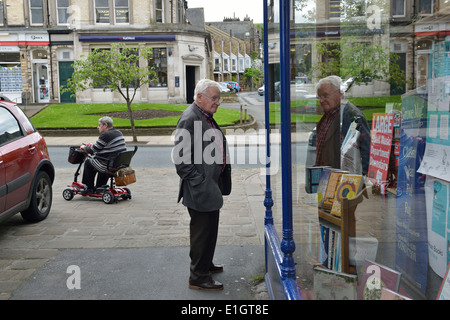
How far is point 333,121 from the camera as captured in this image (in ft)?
11.0

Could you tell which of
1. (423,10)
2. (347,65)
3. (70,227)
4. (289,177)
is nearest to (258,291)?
(289,177)

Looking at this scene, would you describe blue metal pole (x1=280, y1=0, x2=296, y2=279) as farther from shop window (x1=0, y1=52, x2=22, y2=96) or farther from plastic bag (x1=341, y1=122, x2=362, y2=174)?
shop window (x1=0, y1=52, x2=22, y2=96)

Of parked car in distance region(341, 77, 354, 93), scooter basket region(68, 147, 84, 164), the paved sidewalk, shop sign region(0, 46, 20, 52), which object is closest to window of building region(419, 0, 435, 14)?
parked car in distance region(341, 77, 354, 93)

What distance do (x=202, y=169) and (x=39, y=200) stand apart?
396 cm

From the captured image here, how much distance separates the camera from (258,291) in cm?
434

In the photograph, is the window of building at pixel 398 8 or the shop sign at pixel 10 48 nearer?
the window of building at pixel 398 8

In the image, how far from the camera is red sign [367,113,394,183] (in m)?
2.76

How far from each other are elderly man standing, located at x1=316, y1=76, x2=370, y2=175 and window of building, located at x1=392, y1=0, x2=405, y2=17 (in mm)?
727

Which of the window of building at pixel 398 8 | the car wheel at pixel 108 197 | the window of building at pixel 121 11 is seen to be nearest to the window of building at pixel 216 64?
the window of building at pixel 121 11

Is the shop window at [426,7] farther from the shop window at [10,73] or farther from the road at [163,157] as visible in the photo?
the shop window at [10,73]

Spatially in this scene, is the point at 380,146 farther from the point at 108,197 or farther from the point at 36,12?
the point at 36,12

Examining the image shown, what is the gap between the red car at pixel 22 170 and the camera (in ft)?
19.2

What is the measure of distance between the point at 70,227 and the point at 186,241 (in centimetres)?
191
